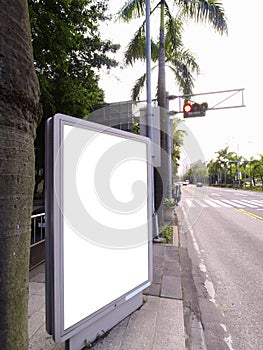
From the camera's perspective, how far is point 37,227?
4414 millimetres

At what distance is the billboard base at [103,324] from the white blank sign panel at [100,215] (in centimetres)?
21

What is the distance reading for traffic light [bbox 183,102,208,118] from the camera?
764cm

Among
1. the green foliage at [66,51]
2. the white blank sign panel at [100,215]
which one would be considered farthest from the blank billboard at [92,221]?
the green foliage at [66,51]

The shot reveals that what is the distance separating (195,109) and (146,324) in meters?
6.87

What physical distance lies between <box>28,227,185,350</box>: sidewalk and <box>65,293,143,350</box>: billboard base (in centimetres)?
6

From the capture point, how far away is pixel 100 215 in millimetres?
2090

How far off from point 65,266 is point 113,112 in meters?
7.16

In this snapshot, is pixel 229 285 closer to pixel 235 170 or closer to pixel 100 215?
pixel 100 215

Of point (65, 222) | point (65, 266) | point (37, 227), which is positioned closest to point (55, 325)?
point (65, 266)

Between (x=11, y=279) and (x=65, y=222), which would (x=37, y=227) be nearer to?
(x=65, y=222)

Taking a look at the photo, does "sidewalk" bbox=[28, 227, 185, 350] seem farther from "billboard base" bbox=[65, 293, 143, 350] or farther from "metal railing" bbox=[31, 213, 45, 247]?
"metal railing" bbox=[31, 213, 45, 247]

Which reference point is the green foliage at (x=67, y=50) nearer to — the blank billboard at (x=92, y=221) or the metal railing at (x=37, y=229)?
the metal railing at (x=37, y=229)

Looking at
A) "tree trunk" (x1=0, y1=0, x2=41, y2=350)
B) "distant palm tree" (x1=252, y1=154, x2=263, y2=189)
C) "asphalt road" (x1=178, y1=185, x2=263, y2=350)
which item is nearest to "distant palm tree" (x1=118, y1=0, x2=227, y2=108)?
"asphalt road" (x1=178, y1=185, x2=263, y2=350)

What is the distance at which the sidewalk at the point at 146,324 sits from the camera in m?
2.14
